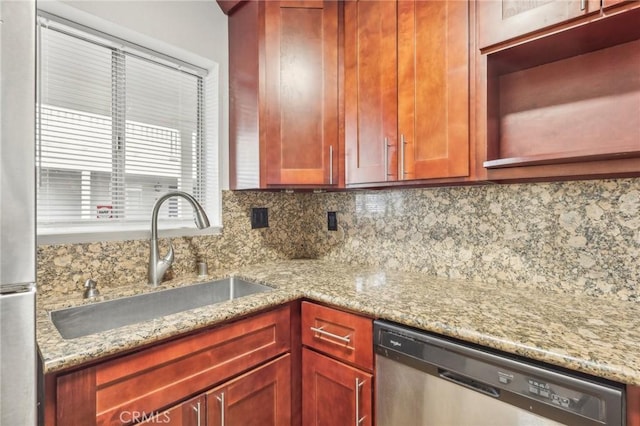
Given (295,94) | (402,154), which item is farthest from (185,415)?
(295,94)

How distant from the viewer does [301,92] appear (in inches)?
65.1

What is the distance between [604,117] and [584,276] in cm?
60

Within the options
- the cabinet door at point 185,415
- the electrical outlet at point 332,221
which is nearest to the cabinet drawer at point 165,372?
the cabinet door at point 185,415

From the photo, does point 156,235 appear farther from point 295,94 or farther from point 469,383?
point 469,383

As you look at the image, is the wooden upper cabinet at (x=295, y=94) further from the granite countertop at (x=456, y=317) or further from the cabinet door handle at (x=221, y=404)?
the cabinet door handle at (x=221, y=404)

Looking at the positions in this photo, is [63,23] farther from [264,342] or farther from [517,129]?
[517,129]

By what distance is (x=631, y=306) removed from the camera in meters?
1.14

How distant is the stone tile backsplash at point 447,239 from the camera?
121cm

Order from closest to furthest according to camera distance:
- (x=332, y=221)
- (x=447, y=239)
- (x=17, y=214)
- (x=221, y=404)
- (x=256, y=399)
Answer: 1. (x=17, y=214)
2. (x=221, y=404)
3. (x=256, y=399)
4. (x=447, y=239)
5. (x=332, y=221)

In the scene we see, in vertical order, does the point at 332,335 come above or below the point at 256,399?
above

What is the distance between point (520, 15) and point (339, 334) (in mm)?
1297

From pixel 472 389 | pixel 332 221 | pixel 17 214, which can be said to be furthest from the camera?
pixel 332 221

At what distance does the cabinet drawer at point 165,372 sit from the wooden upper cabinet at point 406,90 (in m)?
0.83

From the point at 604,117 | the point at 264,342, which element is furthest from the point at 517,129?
the point at 264,342
